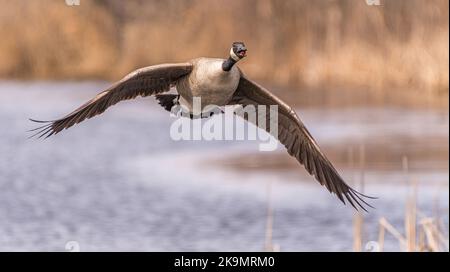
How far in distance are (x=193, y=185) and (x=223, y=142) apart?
14.0 feet

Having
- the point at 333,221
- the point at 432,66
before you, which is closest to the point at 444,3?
the point at 432,66

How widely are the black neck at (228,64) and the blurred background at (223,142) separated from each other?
231 cm

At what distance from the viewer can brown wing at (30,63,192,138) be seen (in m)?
6.91

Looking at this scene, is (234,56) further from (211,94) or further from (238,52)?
(211,94)

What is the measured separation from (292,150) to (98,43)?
19.4 meters

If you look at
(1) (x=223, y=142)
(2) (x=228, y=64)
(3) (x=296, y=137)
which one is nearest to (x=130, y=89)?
(2) (x=228, y=64)

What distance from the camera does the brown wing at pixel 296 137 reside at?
7766mm

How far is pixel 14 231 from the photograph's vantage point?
47.7 ft

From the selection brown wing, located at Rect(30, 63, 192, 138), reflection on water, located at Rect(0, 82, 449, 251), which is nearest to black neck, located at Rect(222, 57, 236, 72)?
brown wing, located at Rect(30, 63, 192, 138)

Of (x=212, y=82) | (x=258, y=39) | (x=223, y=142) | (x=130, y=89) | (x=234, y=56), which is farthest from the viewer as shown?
(x=258, y=39)

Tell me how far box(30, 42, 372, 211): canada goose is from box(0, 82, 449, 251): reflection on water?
3564mm

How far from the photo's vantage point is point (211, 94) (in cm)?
695

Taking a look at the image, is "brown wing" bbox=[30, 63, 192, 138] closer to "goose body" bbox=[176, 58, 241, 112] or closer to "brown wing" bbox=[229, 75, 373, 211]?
"goose body" bbox=[176, 58, 241, 112]
